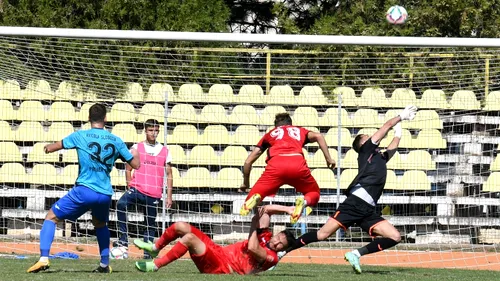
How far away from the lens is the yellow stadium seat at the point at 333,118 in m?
15.8

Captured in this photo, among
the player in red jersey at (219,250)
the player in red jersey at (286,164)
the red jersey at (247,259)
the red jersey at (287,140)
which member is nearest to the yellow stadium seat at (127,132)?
the player in red jersey at (286,164)

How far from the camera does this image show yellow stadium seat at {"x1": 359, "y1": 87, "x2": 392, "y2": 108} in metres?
15.6

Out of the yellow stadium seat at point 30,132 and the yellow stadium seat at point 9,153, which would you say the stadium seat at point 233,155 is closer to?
the yellow stadium seat at point 30,132

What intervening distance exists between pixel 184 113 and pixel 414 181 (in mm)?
3950

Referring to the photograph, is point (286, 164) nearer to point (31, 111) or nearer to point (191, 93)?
point (191, 93)

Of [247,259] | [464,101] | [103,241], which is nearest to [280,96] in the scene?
Answer: [464,101]

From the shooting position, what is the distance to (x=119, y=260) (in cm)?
1267

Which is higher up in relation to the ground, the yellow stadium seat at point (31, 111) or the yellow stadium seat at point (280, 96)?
the yellow stadium seat at point (280, 96)

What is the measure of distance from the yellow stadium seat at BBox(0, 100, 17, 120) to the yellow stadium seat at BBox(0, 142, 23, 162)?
454 millimetres

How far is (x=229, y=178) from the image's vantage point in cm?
1584

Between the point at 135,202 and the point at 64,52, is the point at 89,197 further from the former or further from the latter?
the point at 64,52

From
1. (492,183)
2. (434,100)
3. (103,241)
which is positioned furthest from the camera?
(434,100)

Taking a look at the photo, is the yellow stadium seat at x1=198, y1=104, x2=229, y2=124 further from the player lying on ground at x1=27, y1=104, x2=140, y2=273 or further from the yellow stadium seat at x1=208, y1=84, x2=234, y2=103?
the player lying on ground at x1=27, y1=104, x2=140, y2=273

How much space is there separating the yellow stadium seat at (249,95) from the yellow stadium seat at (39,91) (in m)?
3.04
